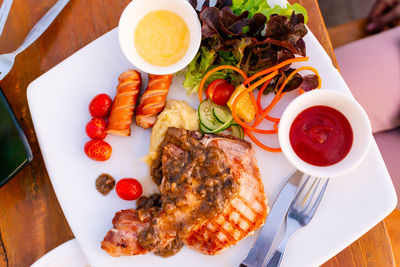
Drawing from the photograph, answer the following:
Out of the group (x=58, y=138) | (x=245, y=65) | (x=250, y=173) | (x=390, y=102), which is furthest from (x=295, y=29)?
(x=58, y=138)

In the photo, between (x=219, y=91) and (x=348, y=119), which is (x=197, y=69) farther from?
(x=348, y=119)

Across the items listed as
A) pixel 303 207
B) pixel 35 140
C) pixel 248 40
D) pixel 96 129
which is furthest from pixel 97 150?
pixel 303 207

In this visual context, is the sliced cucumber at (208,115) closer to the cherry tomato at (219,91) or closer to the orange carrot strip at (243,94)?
the cherry tomato at (219,91)

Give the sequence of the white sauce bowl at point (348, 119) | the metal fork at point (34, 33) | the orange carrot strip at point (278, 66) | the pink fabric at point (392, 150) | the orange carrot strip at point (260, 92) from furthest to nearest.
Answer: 1. the pink fabric at point (392, 150)
2. the metal fork at point (34, 33)
3. the orange carrot strip at point (260, 92)
4. the orange carrot strip at point (278, 66)
5. the white sauce bowl at point (348, 119)

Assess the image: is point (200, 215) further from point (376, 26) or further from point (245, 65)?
point (376, 26)

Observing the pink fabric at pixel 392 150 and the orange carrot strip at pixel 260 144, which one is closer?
the orange carrot strip at pixel 260 144

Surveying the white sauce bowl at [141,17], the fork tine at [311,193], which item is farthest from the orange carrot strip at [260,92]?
the fork tine at [311,193]
